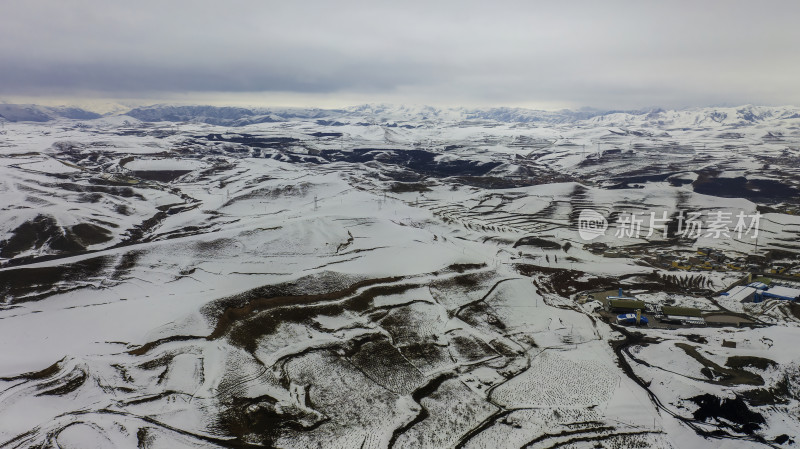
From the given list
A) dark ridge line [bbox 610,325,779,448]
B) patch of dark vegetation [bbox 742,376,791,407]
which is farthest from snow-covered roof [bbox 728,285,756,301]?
patch of dark vegetation [bbox 742,376,791,407]

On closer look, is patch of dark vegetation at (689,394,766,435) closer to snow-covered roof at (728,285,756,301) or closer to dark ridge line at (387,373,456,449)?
dark ridge line at (387,373,456,449)

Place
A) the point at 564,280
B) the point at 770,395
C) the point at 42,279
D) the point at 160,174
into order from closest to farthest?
1. the point at 770,395
2. the point at 42,279
3. the point at 564,280
4. the point at 160,174

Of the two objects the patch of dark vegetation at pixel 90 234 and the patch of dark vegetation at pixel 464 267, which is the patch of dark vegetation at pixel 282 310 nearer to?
the patch of dark vegetation at pixel 464 267

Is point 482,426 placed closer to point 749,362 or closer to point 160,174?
point 749,362

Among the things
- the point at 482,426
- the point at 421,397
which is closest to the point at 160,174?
the point at 421,397

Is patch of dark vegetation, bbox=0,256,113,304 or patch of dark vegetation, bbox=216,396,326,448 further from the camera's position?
patch of dark vegetation, bbox=0,256,113,304
